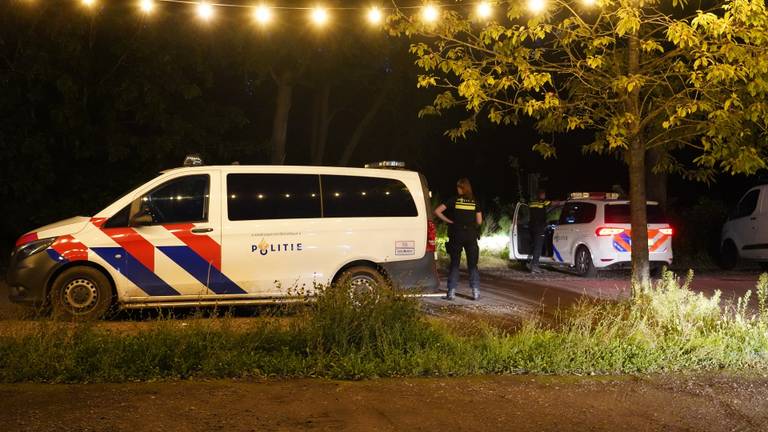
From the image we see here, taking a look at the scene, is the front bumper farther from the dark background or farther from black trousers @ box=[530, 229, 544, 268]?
black trousers @ box=[530, 229, 544, 268]

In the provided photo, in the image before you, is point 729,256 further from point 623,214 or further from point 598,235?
point 598,235

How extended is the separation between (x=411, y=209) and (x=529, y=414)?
4.85m

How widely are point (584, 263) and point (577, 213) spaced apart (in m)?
1.03

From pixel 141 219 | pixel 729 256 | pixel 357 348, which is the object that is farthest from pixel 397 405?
pixel 729 256

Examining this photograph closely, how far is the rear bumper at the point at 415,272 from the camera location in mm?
10352

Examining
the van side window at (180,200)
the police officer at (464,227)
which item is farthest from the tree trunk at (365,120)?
the van side window at (180,200)

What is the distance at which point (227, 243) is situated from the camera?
9.80 m

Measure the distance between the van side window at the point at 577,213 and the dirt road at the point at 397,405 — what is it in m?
8.77

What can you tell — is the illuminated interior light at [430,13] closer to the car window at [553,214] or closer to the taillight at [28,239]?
the taillight at [28,239]

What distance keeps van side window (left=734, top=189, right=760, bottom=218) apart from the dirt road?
1130 cm

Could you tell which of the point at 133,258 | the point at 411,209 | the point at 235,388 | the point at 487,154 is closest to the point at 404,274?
the point at 411,209

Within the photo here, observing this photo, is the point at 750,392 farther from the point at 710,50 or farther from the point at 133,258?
the point at 133,258

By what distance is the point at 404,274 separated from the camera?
10.4 m

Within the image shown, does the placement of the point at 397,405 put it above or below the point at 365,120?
below
